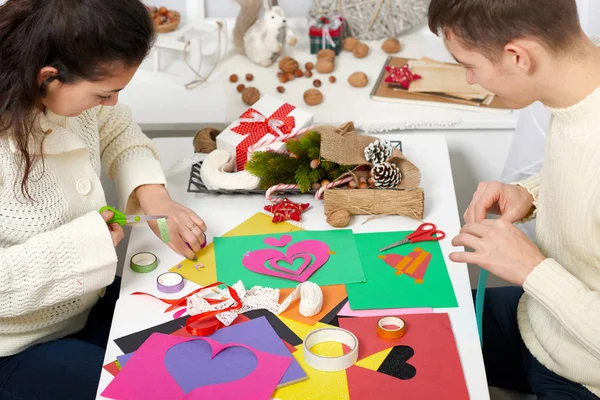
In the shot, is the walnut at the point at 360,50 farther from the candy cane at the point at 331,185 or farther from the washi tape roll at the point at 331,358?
the washi tape roll at the point at 331,358

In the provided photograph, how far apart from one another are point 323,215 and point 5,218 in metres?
0.59

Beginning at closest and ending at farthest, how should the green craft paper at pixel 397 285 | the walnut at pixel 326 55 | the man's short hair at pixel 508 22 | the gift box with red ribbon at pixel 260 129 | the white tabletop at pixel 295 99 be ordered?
1. the man's short hair at pixel 508 22
2. the green craft paper at pixel 397 285
3. the gift box with red ribbon at pixel 260 129
4. the white tabletop at pixel 295 99
5. the walnut at pixel 326 55

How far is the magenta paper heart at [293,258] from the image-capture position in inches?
52.6

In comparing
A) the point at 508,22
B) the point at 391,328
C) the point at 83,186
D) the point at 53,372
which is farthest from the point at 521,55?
the point at 53,372

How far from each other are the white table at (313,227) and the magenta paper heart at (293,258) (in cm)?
8

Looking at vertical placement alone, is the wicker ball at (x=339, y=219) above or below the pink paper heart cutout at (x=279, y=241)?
above

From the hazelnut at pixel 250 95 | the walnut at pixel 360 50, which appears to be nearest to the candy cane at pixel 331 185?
the hazelnut at pixel 250 95

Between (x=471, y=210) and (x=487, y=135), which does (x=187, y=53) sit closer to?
(x=487, y=135)

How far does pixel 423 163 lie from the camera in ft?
5.51

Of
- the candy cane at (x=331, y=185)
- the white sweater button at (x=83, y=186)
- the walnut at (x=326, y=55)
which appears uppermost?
the white sweater button at (x=83, y=186)

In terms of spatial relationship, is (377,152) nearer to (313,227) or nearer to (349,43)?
(313,227)

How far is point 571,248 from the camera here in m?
1.20

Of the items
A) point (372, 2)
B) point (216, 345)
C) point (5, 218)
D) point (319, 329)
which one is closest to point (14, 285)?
point (5, 218)

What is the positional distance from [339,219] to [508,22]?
530 mm
